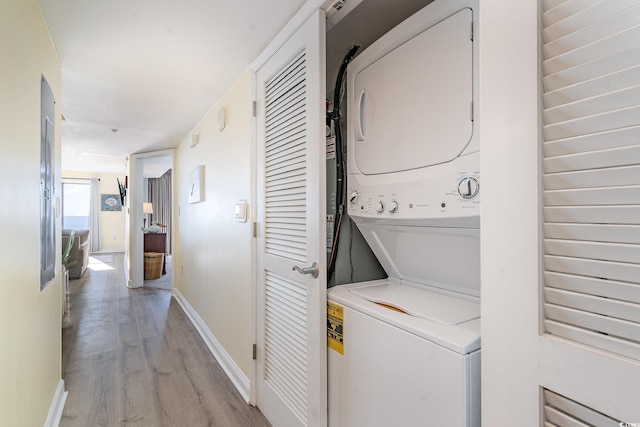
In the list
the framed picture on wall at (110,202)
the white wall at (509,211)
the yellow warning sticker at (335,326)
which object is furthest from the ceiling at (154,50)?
the framed picture on wall at (110,202)

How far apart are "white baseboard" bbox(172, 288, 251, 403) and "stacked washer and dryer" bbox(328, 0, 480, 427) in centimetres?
102

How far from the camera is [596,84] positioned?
20.6 inches

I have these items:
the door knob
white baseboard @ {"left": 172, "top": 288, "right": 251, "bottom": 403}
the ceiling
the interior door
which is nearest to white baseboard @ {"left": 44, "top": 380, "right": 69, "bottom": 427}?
white baseboard @ {"left": 172, "top": 288, "right": 251, "bottom": 403}

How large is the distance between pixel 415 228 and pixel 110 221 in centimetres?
988

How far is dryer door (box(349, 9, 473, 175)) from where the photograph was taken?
3.19 ft

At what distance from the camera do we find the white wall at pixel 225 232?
2.18m

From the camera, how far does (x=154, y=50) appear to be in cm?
185

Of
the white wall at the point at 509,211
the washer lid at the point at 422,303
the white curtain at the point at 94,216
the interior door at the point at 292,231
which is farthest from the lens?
the white curtain at the point at 94,216

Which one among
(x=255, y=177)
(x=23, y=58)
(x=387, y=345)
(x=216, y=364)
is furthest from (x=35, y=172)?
(x=216, y=364)

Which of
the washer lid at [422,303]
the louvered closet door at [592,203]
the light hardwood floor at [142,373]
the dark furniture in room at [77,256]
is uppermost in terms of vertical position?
the louvered closet door at [592,203]

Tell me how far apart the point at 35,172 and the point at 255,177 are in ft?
3.41

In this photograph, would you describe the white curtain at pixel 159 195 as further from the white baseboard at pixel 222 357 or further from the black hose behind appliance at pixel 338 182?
the black hose behind appliance at pixel 338 182

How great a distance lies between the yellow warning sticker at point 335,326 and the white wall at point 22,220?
3.62 ft

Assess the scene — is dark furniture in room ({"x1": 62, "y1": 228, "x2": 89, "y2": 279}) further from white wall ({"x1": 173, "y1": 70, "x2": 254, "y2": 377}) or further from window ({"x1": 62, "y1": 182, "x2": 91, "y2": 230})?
window ({"x1": 62, "y1": 182, "x2": 91, "y2": 230})
